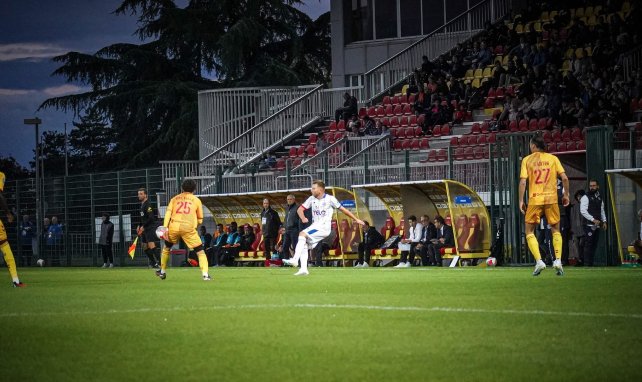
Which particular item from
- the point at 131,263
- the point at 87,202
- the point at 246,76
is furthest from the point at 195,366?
the point at 246,76

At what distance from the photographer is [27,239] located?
4225 cm

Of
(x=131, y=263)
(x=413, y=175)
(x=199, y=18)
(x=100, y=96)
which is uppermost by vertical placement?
(x=199, y=18)

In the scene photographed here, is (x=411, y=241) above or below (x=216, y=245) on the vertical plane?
above

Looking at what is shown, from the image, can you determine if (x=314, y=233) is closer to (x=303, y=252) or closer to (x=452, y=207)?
(x=303, y=252)

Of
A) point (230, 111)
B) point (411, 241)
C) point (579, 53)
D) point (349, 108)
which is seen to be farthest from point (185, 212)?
point (230, 111)

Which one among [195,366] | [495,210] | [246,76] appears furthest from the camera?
[246,76]

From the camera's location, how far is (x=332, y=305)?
12398mm

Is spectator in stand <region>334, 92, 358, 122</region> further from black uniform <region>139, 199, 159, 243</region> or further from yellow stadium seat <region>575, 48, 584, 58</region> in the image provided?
black uniform <region>139, 199, 159, 243</region>

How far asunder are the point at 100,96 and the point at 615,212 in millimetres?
38985

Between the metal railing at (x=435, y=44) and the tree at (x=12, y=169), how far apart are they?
196 ft

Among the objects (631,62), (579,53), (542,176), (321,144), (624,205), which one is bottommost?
(624,205)

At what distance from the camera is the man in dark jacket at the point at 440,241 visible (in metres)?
28.0

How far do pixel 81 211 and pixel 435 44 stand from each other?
48.8 ft

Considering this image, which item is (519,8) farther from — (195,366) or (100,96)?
(195,366)
